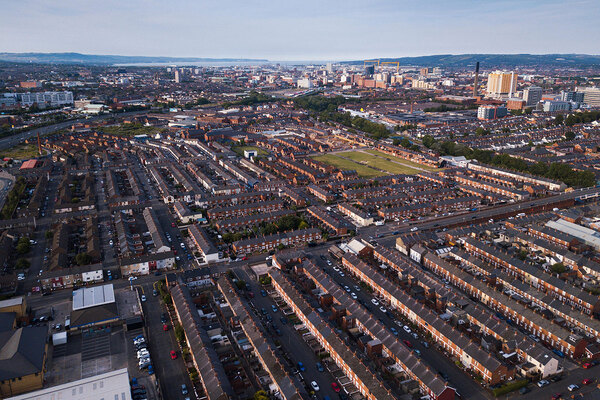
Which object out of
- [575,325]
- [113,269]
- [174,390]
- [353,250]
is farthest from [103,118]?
[575,325]

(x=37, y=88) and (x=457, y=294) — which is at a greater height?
(x=37, y=88)

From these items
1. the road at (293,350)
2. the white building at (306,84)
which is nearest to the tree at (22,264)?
the road at (293,350)

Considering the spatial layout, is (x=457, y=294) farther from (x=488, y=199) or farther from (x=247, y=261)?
(x=488, y=199)

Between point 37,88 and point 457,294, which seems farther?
point 37,88

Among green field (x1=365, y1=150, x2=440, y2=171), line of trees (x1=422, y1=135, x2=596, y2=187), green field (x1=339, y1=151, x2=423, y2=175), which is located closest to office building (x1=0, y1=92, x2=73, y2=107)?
green field (x1=339, y1=151, x2=423, y2=175)

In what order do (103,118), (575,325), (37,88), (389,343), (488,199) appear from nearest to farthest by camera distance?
(389,343), (575,325), (488,199), (103,118), (37,88)

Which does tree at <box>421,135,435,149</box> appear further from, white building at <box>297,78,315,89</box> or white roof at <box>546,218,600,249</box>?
white building at <box>297,78,315,89</box>

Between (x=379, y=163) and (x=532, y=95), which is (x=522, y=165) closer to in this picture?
(x=379, y=163)
